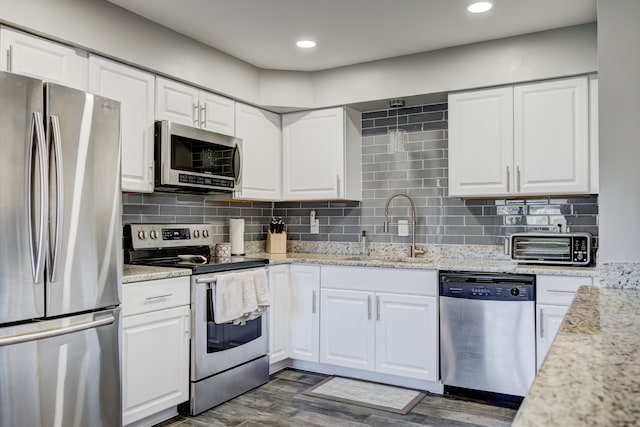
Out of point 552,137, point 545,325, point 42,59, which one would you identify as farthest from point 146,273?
point 552,137

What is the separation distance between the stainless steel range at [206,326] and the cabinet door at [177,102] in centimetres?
74

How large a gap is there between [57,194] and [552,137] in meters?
2.90

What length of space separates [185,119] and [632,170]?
8.62 feet

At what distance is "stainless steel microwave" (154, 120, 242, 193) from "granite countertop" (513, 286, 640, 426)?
2495mm

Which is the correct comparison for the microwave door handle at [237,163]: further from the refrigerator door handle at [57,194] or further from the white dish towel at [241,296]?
the refrigerator door handle at [57,194]

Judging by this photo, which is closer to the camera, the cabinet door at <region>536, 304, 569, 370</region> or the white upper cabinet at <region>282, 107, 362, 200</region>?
the cabinet door at <region>536, 304, 569, 370</region>

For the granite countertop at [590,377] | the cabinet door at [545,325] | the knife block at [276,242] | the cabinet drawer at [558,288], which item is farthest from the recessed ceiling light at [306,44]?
the granite countertop at [590,377]

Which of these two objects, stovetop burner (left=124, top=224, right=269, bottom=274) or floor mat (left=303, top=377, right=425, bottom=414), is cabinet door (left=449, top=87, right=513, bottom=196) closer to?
floor mat (left=303, top=377, right=425, bottom=414)

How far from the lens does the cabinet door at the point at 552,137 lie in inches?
127

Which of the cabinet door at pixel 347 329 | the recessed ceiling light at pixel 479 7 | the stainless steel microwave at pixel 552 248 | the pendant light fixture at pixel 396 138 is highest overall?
the recessed ceiling light at pixel 479 7

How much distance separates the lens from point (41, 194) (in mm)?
2061

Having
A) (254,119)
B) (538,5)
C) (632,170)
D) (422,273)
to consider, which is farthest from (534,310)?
(254,119)

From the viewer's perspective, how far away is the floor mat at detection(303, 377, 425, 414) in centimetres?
317

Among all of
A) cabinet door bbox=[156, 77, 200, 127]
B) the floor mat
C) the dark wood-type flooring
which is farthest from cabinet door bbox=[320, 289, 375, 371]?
cabinet door bbox=[156, 77, 200, 127]
